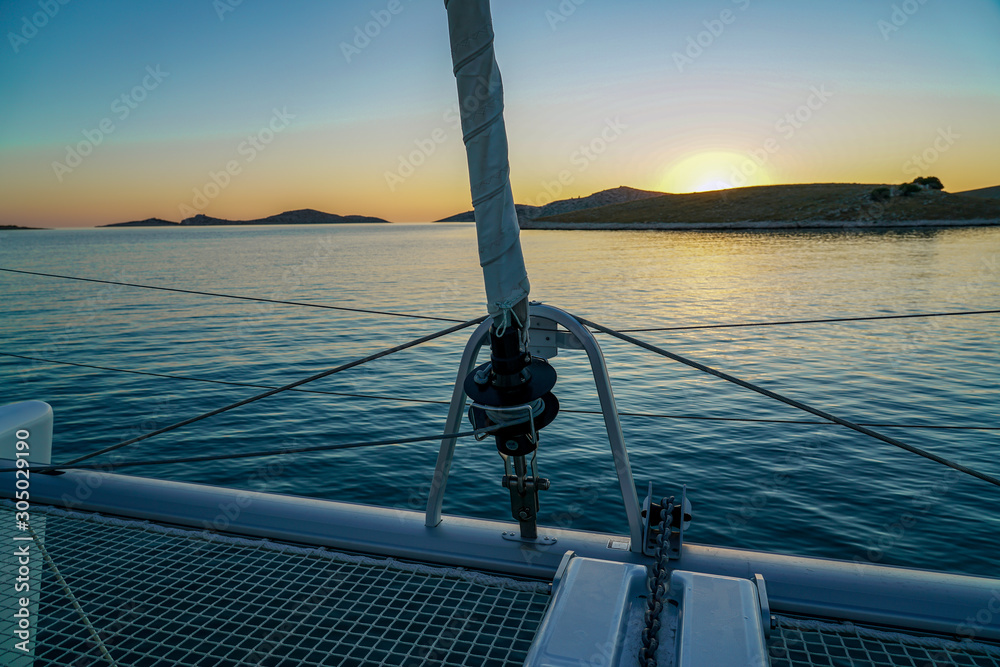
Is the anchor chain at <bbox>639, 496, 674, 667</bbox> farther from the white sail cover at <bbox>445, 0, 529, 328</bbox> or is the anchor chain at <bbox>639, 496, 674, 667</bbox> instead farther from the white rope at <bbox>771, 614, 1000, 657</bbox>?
the white sail cover at <bbox>445, 0, 529, 328</bbox>

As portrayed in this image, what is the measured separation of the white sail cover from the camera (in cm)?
220

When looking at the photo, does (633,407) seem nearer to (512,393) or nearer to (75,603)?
(512,393)

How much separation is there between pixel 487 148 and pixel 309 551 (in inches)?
81.8

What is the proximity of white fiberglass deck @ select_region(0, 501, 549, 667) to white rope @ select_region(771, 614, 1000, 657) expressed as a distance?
0.96 metres

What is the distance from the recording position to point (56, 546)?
3.18 meters

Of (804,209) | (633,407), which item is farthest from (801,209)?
(633,407)

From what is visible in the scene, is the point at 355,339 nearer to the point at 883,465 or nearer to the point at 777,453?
the point at 777,453

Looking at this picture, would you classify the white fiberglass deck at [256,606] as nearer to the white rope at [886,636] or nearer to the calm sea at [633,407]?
the white rope at [886,636]

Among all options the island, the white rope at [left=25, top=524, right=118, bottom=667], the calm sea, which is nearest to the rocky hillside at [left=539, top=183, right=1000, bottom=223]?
the island

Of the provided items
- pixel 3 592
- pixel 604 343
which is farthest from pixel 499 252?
pixel 604 343

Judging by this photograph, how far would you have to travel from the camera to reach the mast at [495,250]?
7.27 feet

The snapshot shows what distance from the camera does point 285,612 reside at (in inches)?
104

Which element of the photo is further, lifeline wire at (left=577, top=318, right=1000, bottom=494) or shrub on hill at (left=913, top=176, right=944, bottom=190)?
shrub on hill at (left=913, top=176, right=944, bottom=190)

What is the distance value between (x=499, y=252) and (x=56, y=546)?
270 centimetres
